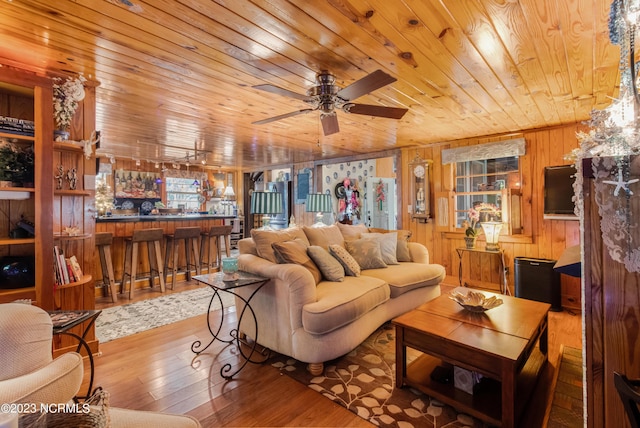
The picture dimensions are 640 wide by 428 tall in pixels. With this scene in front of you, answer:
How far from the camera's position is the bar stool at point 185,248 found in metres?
4.62

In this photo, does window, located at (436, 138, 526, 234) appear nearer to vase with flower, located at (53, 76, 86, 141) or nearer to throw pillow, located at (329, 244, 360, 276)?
throw pillow, located at (329, 244, 360, 276)

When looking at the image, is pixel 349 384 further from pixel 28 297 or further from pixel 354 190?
pixel 354 190

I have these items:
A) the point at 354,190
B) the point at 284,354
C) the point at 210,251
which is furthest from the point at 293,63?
the point at 354,190

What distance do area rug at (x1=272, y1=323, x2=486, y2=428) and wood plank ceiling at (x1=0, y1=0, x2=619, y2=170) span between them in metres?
2.30

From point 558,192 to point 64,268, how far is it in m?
5.31

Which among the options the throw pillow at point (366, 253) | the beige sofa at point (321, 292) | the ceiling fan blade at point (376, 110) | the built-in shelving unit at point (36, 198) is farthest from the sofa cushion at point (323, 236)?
the built-in shelving unit at point (36, 198)

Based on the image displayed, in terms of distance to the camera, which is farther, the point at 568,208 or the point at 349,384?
the point at 568,208

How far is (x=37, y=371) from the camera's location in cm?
113

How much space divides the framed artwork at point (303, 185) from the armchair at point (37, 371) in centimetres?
589

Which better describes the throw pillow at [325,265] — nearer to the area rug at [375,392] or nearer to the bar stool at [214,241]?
the area rug at [375,392]

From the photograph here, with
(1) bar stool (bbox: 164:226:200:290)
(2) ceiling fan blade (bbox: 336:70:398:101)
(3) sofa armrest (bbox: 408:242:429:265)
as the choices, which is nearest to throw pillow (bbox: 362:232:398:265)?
(3) sofa armrest (bbox: 408:242:429:265)

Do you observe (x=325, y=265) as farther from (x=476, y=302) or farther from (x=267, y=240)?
(x=476, y=302)

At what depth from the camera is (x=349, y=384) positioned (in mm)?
2141

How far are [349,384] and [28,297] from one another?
2335 mm
